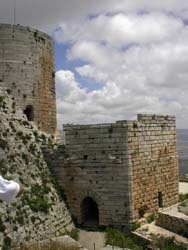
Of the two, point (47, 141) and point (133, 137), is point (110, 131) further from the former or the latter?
point (47, 141)

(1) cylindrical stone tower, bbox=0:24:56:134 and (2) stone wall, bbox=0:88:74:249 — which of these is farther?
(1) cylindrical stone tower, bbox=0:24:56:134

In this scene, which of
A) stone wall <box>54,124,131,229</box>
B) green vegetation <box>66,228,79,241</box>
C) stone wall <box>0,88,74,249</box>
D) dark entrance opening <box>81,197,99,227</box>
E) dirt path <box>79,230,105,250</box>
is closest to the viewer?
stone wall <box>0,88,74,249</box>

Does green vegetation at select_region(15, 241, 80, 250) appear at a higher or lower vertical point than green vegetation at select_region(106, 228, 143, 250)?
higher

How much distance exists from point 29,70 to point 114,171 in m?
6.36

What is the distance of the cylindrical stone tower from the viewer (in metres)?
17.8

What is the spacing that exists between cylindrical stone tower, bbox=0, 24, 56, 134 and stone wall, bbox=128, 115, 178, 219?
484 centimetres

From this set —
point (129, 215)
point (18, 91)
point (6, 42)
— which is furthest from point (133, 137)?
point (6, 42)

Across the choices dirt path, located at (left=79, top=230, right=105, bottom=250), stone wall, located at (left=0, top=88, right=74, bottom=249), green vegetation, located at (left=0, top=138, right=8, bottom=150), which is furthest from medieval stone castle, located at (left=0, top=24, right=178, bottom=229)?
green vegetation, located at (left=0, top=138, right=8, bottom=150)

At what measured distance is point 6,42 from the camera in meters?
17.8

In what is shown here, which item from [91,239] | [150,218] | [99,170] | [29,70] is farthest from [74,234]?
[29,70]

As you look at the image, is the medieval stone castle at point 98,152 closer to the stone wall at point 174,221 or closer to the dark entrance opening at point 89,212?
the dark entrance opening at point 89,212

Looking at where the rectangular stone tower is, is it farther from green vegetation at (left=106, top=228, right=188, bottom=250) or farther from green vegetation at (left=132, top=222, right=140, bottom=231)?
green vegetation at (left=106, top=228, right=188, bottom=250)

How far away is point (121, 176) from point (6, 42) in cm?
807

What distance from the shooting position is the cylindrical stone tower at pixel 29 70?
58.3 ft
